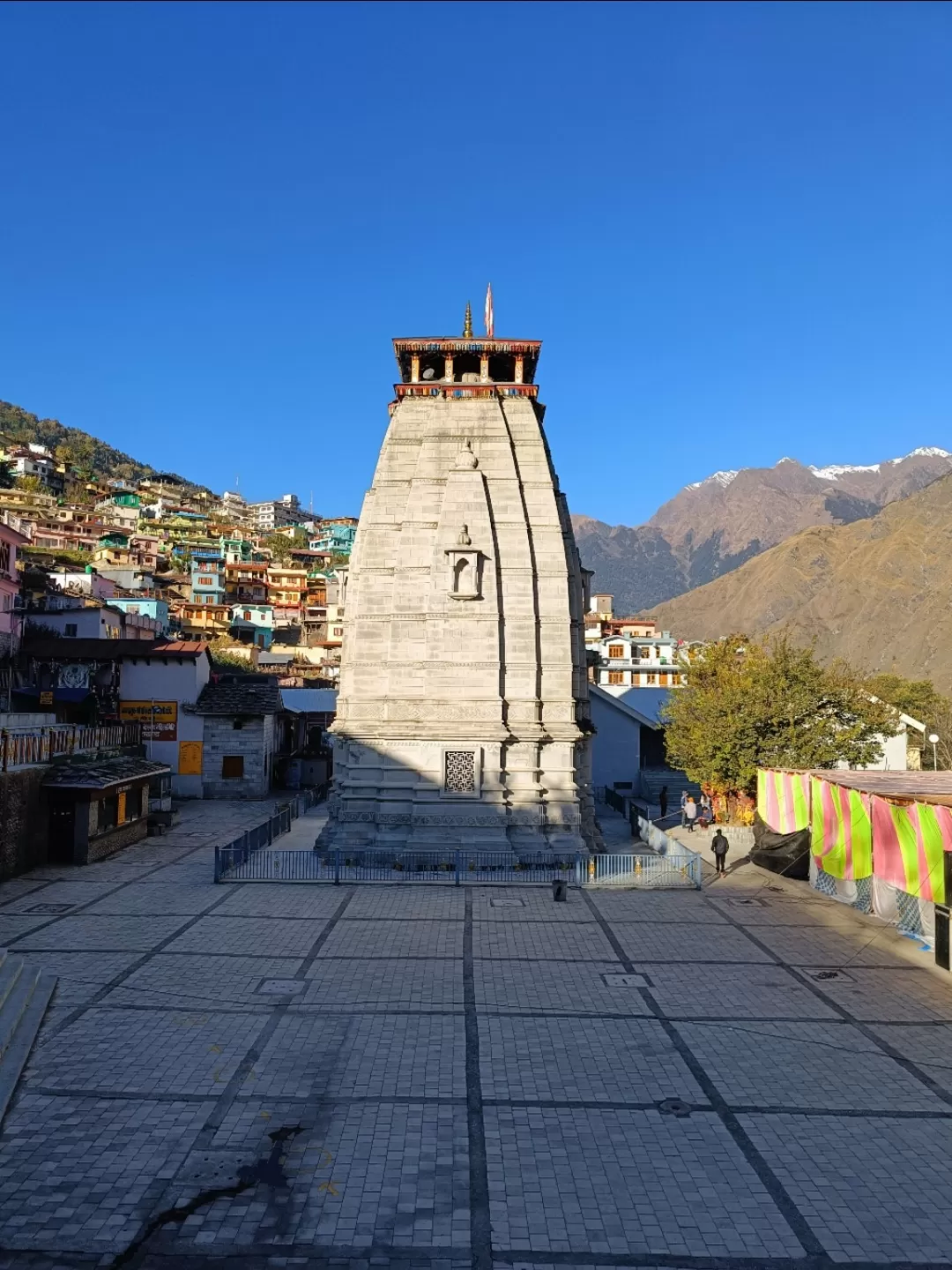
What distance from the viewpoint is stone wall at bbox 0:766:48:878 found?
26922 millimetres

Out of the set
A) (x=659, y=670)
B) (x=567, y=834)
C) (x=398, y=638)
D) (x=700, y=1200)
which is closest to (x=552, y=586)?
(x=398, y=638)

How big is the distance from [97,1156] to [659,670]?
72.9m

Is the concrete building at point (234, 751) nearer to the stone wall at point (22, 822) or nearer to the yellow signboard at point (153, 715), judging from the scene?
the yellow signboard at point (153, 715)

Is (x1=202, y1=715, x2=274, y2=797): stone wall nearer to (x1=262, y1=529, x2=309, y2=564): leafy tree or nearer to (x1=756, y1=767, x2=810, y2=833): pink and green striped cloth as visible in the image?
(x1=756, y1=767, x2=810, y2=833): pink and green striped cloth

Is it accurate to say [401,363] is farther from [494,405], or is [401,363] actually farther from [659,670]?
[659,670]

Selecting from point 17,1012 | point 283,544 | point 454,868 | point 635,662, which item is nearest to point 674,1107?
point 17,1012

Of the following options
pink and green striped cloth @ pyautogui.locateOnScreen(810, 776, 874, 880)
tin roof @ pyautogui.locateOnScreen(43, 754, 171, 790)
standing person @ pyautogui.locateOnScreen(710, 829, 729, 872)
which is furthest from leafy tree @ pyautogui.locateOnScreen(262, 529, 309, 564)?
pink and green striped cloth @ pyautogui.locateOnScreen(810, 776, 874, 880)

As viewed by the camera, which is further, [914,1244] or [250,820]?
[250,820]

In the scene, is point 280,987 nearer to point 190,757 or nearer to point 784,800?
point 784,800

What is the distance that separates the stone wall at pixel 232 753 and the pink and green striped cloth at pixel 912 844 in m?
34.1

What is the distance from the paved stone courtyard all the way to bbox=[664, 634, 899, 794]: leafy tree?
15.3 m

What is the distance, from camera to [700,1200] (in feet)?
33.7

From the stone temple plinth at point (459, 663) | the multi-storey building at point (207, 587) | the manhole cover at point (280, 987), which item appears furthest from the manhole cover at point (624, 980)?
the multi-storey building at point (207, 587)

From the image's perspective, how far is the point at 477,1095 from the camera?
13039 millimetres
